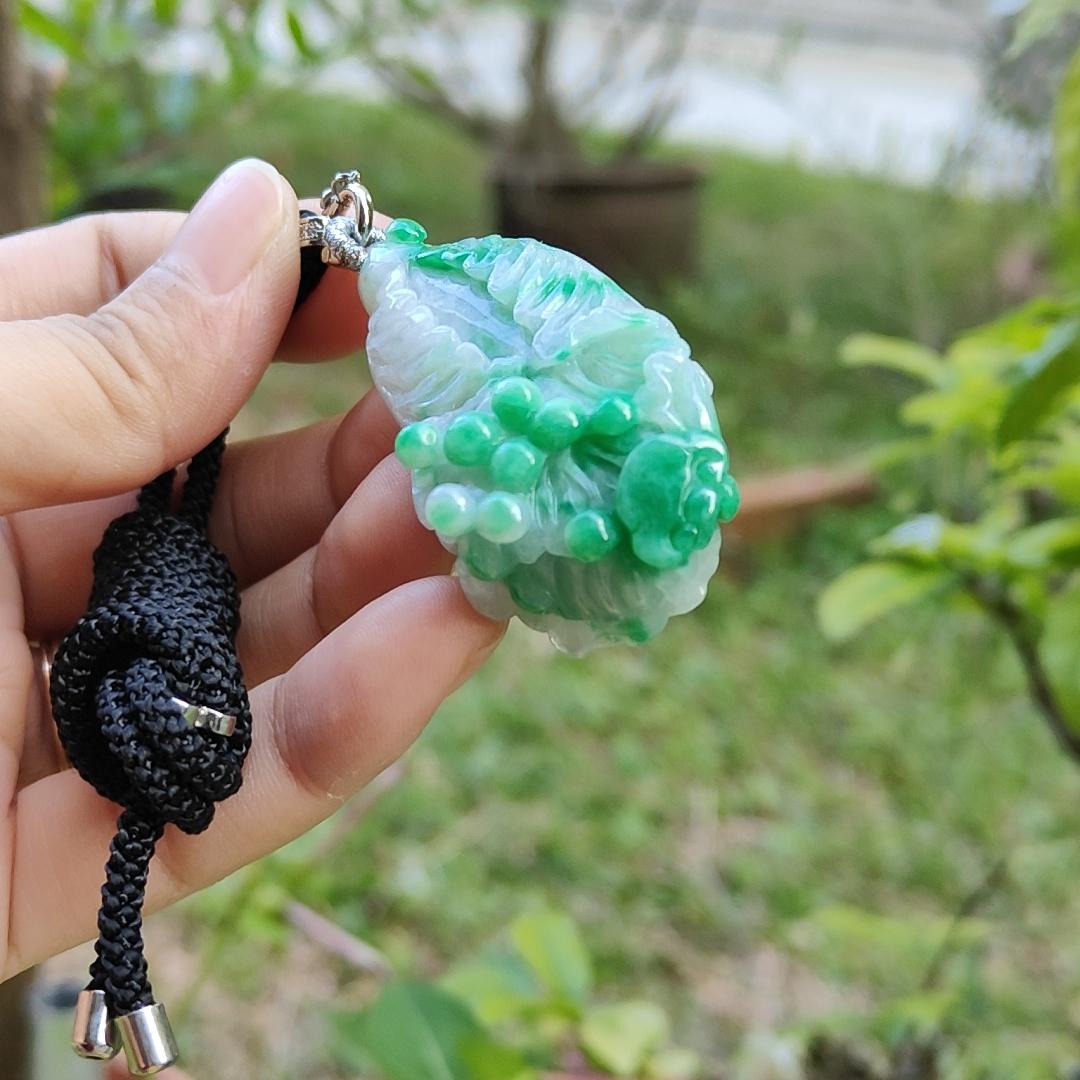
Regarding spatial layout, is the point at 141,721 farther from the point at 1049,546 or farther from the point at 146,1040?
the point at 1049,546

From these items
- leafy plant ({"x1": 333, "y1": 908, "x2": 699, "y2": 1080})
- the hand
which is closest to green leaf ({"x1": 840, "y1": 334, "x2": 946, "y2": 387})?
the hand

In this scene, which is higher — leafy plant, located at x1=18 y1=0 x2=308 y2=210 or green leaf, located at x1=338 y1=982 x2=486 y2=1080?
leafy plant, located at x1=18 y1=0 x2=308 y2=210

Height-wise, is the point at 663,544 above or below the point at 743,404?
above

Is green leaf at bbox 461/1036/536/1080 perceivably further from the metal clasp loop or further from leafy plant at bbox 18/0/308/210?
leafy plant at bbox 18/0/308/210

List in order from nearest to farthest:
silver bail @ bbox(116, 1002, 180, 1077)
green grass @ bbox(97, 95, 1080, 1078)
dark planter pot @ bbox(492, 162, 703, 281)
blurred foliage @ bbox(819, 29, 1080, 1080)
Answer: silver bail @ bbox(116, 1002, 180, 1077) < blurred foliage @ bbox(819, 29, 1080, 1080) < green grass @ bbox(97, 95, 1080, 1078) < dark planter pot @ bbox(492, 162, 703, 281)

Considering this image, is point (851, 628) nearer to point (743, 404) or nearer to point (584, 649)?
point (584, 649)

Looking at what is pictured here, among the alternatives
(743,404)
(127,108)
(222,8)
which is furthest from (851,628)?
(743,404)
